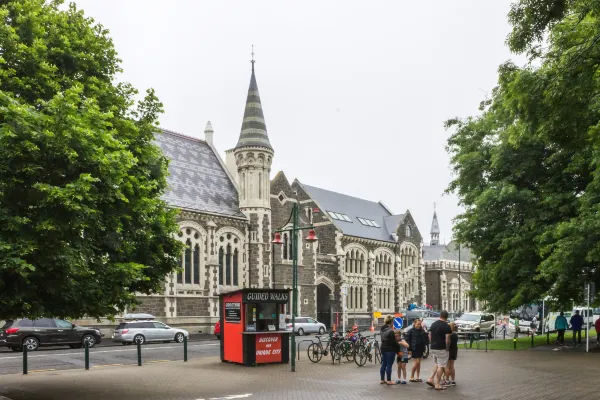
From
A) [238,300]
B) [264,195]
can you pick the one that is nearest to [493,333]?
[264,195]

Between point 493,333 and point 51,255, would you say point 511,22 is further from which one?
point 493,333

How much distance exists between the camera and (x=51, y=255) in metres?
11.0

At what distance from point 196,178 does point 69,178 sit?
32614mm

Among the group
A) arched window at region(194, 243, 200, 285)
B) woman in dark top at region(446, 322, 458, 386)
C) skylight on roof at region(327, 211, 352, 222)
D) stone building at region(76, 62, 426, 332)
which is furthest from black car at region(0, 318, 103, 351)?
skylight on roof at region(327, 211, 352, 222)

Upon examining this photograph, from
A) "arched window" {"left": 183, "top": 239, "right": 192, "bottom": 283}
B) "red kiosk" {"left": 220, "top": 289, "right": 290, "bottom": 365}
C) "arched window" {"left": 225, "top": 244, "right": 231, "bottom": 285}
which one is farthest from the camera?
"arched window" {"left": 225, "top": 244, "right": 231, "bottom": 285}

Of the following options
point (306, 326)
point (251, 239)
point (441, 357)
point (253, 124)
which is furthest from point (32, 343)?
point (253, 124)

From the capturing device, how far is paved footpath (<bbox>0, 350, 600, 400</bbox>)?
44.0 ft

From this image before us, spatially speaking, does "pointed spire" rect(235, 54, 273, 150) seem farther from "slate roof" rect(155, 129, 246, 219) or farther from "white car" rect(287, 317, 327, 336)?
"white car" rect(287, 317, 327, 336)

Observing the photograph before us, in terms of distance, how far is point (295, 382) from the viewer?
15.7 m

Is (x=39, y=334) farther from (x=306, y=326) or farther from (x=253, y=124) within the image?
(x=253, y=124)

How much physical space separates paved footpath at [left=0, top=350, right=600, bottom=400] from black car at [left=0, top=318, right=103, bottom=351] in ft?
26.8

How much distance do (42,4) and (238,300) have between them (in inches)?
411

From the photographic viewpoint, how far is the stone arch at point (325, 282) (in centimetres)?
5028

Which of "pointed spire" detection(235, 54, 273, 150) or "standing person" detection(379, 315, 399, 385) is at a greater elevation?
"pointed spire" detection(235, 54, 273, 150)
